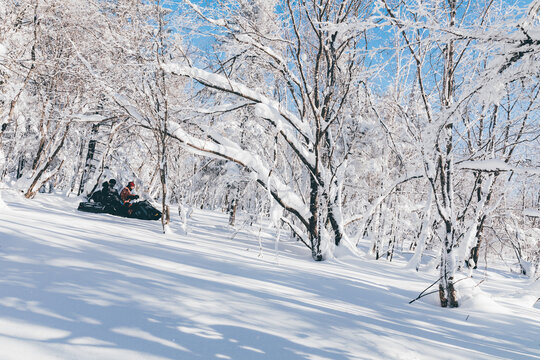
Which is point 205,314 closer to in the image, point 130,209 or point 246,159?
point 246,159

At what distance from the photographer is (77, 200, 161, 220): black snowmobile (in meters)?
10.0

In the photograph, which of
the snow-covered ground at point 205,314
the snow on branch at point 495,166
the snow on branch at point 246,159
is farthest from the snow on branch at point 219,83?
the snow on branch at point 495,166

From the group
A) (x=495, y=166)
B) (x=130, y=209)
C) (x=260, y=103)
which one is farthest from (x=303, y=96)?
(x=130, y=209)

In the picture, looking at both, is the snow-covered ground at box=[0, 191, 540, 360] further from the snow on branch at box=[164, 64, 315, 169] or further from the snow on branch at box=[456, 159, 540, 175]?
the snow on branch at box=[164, 64, 315, 169]

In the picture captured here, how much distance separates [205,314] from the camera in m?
2.36

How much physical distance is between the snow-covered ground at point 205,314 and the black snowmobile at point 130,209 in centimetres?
590

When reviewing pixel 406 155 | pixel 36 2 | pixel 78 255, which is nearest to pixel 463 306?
pixel 78 255

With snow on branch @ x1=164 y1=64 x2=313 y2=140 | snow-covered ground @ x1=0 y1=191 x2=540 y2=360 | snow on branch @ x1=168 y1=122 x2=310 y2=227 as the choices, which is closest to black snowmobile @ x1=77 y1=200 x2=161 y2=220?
snow on branch @ x1=168 y1=122 x2=310 y2=227

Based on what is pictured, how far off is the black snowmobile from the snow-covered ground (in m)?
5.90

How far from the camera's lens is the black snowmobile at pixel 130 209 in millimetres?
10000

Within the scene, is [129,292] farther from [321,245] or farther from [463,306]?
[321,245]

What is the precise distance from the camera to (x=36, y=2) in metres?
8.39

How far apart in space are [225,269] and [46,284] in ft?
6.54

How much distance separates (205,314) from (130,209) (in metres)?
9.02
